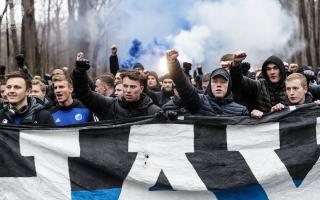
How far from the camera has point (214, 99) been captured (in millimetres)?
5094

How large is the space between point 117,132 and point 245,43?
1719 centimetres

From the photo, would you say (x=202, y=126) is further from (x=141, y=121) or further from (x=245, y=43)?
(x=245, y=43)

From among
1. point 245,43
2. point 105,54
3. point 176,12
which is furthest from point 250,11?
point 105,54

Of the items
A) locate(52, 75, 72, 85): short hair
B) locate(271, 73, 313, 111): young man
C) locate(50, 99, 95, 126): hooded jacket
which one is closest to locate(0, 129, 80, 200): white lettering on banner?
locate(50, 99, 95, 126): hooded jacket

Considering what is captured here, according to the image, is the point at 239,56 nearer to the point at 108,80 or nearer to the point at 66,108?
the point at 66,108

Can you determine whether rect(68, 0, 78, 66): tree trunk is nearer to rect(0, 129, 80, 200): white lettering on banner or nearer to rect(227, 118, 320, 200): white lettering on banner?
rect(0, 129, 80, 200): white lettering on banner

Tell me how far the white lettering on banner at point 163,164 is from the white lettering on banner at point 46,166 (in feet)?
1.67

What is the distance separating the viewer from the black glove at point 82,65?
5.17 meters

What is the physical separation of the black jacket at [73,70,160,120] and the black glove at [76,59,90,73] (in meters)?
0.04

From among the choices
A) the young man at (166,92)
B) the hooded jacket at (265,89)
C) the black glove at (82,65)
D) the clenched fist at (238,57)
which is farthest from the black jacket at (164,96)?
the black glove at (82,65)

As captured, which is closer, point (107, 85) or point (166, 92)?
point (107, 85)

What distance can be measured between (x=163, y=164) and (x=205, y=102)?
2.52 ft

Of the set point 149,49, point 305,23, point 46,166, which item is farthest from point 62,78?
point 305,23

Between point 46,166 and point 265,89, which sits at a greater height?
point 265,89
